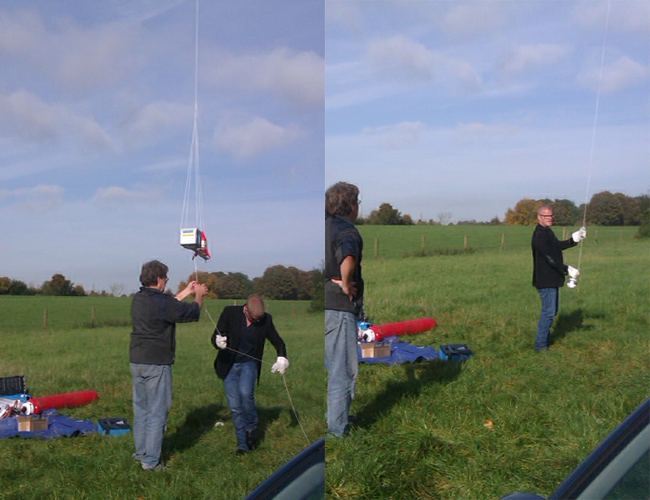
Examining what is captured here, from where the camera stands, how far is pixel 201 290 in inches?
127

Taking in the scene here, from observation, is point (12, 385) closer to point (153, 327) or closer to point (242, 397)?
point (153, 327)

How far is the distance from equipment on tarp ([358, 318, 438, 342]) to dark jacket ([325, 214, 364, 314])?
222cm

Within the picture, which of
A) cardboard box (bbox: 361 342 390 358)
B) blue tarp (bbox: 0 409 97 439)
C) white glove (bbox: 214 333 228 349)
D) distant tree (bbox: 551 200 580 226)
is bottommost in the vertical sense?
blue tarp (bbox: 0 409 97 439)

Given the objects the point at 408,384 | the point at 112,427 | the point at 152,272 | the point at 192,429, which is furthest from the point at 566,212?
the point at 152,272

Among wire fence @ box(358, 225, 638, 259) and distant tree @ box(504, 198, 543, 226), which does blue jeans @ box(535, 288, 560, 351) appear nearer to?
wire fence @ box(358, 225, 638, 259)

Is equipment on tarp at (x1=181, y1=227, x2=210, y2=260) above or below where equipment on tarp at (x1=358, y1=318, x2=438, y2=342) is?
above

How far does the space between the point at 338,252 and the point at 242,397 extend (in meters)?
1.55


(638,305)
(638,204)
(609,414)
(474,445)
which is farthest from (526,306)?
(638,204)

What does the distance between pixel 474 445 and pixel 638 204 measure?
53.5ft

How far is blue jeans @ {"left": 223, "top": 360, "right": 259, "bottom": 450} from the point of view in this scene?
3.42m

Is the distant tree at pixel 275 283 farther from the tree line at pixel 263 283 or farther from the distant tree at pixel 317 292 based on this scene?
the distant tree at pixel 317 292

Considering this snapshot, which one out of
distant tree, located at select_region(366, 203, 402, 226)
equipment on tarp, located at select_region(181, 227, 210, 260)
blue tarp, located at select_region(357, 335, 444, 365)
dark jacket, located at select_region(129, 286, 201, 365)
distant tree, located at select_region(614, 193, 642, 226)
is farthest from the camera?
distant tree, located at select_region(614, 193, 642, 226)

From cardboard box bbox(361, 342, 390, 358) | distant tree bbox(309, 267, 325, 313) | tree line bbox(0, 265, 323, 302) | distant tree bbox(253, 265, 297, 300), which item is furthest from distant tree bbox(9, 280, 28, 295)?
cardboard box bbox(361, 342, 390, 358)

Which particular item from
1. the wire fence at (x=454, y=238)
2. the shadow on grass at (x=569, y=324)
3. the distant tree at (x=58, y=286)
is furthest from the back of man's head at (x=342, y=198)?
the wire fence at (x=454, y=238)
